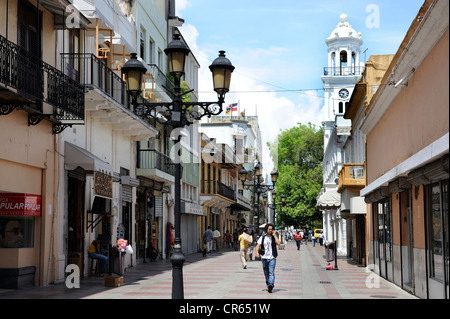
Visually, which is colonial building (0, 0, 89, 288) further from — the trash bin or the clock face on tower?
the clock face on tower

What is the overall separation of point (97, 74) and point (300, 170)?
2250 inches

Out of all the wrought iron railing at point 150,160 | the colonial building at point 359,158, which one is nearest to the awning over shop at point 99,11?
the wrought iron railing at point 150,160

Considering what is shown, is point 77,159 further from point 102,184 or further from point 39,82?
point 39,82

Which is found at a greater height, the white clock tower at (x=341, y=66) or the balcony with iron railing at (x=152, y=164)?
the white clock tower at (x=341, y=66)

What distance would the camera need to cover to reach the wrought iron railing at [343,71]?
199ft

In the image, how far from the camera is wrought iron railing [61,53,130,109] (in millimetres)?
17703

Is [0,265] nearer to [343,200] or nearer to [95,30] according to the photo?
[95,30]

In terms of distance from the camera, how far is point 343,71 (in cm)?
6091

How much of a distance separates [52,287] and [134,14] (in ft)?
44.7

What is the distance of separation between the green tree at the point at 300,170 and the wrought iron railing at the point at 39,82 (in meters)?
55.9

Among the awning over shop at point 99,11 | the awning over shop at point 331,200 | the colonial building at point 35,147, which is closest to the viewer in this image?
the colonial building at point 35,147

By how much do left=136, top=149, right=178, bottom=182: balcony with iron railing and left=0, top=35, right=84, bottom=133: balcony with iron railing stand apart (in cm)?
942

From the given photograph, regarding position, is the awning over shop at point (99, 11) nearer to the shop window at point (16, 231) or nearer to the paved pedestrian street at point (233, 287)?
the shop window at point (16, 231)

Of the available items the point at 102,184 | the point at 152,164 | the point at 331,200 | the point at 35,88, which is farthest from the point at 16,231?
the point at 331,200
